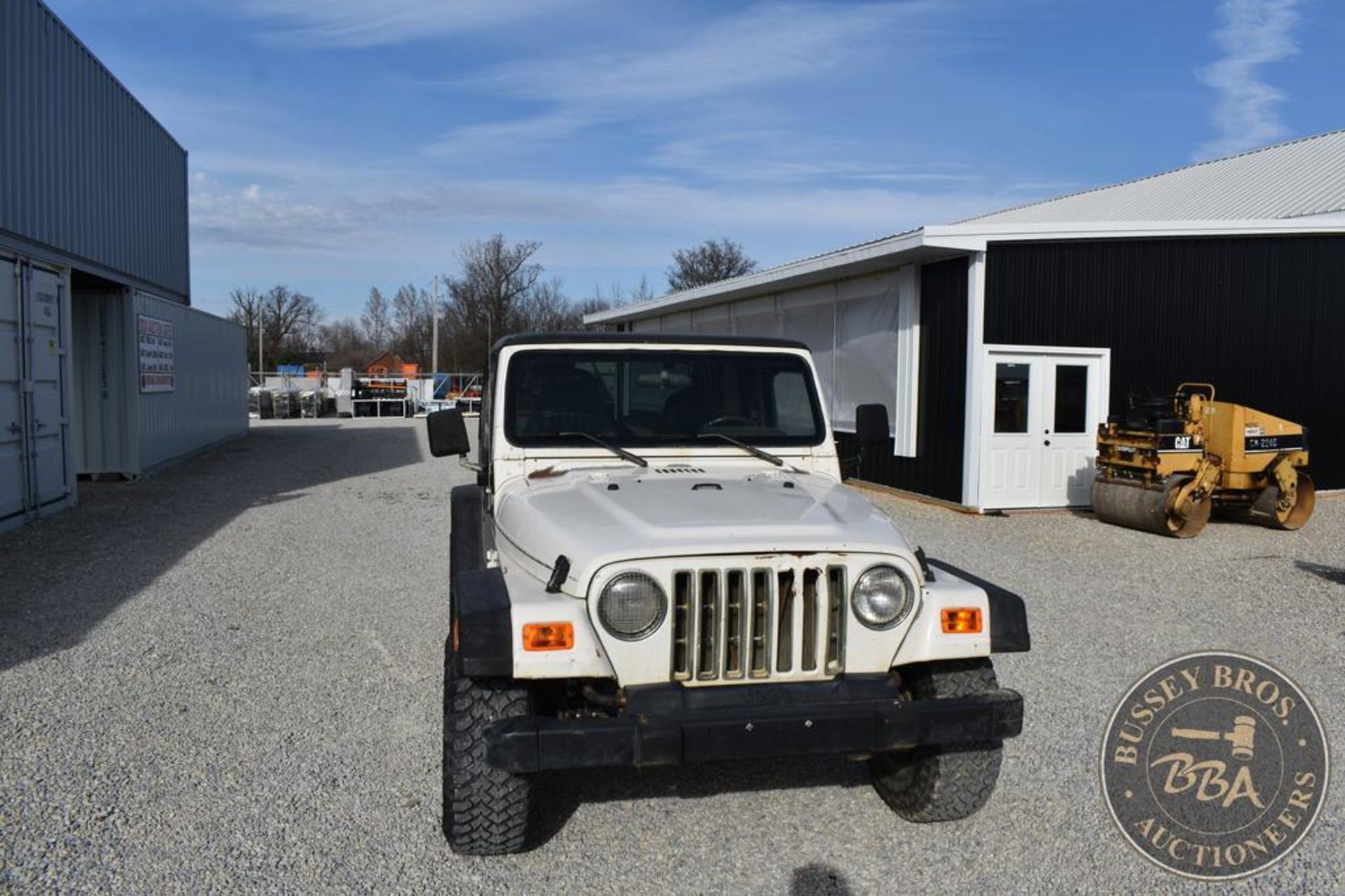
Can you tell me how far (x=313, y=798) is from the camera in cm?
405

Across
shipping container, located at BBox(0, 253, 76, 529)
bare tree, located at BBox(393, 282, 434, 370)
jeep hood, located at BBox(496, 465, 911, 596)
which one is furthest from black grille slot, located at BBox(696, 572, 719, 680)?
bare tree, located at BBox(393, 282, 434, 370)

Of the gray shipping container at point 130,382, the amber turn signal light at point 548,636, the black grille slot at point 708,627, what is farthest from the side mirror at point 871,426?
the gray shipping container at point 130,382

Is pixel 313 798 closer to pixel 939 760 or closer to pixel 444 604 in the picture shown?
pixel 939 760

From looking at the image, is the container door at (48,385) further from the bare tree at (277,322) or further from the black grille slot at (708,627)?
the bare tree at (277,322)

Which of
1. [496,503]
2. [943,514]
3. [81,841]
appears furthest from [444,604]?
[943,514]

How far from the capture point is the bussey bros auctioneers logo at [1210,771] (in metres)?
3.76

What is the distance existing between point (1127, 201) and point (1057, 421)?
958 centimetres

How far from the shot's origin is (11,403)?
1082 centimetres

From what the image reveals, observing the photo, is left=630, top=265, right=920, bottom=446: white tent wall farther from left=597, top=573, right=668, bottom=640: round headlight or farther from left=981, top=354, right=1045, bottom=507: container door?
left=597, top=573, right=668, bottom=640: round headlight

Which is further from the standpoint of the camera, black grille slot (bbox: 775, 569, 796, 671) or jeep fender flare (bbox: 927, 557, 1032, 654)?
jeep fender flare (bbox: 927, 557, 1032, 654)

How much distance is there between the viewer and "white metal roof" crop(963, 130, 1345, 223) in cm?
1698

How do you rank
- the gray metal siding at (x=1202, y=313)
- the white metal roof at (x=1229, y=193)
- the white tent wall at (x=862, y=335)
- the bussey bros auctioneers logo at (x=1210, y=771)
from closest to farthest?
the bussey bros auctioneers logo at (x=1210, y=771)
the gray metal siding at (x=1202, y=313)
the white tent wall at (x=862, y=335)
the white metal roof at (x=1229, y=193)

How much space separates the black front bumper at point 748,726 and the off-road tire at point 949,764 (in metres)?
0.21

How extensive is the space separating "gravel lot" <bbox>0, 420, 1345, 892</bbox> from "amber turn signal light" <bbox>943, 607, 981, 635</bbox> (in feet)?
2.69
